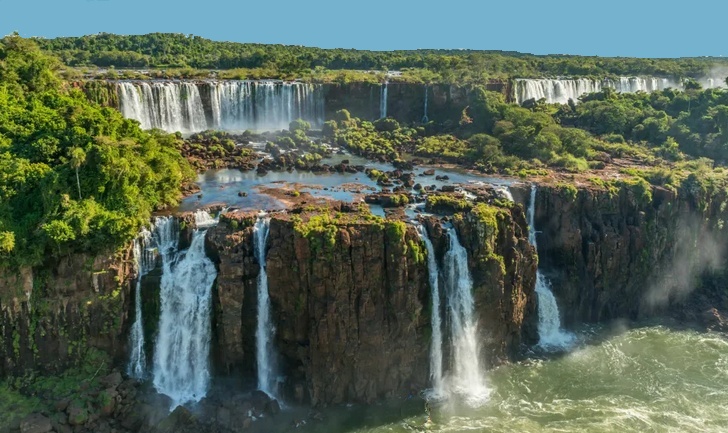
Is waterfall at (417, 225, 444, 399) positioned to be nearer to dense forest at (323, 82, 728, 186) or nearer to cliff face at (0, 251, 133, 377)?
cliff face at (0, 251, 133, 377)

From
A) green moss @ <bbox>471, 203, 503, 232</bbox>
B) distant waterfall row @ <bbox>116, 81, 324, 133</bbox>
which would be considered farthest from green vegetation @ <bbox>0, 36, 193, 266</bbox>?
green moss @ <bbox>471, 203, 503, 232</bbox>

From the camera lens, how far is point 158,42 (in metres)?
103

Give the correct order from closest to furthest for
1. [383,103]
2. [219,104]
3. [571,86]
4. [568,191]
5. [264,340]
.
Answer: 1. [264,340]
2. [568,191]
3. [219,104]
4. [383,103]
5. [571,86]

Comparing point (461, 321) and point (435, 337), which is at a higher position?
point (461, 321)

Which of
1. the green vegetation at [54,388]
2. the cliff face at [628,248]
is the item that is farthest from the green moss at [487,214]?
the green vegetation at [54,388]

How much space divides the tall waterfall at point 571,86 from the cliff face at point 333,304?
48.8 metres

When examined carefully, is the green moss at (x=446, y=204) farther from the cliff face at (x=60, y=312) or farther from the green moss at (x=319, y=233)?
the cliff face at (x=60, y=312)

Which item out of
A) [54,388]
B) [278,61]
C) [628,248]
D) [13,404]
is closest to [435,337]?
[628,248]

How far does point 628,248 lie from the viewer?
1503 inches

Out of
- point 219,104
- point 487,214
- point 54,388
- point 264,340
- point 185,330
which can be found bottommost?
point 54,388

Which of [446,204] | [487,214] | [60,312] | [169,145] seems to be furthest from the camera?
[169,145]

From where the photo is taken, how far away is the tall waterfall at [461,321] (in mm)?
30891

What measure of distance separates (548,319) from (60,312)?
2729 centimetres

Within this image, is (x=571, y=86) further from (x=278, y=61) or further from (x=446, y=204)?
(x=446, y=204)
